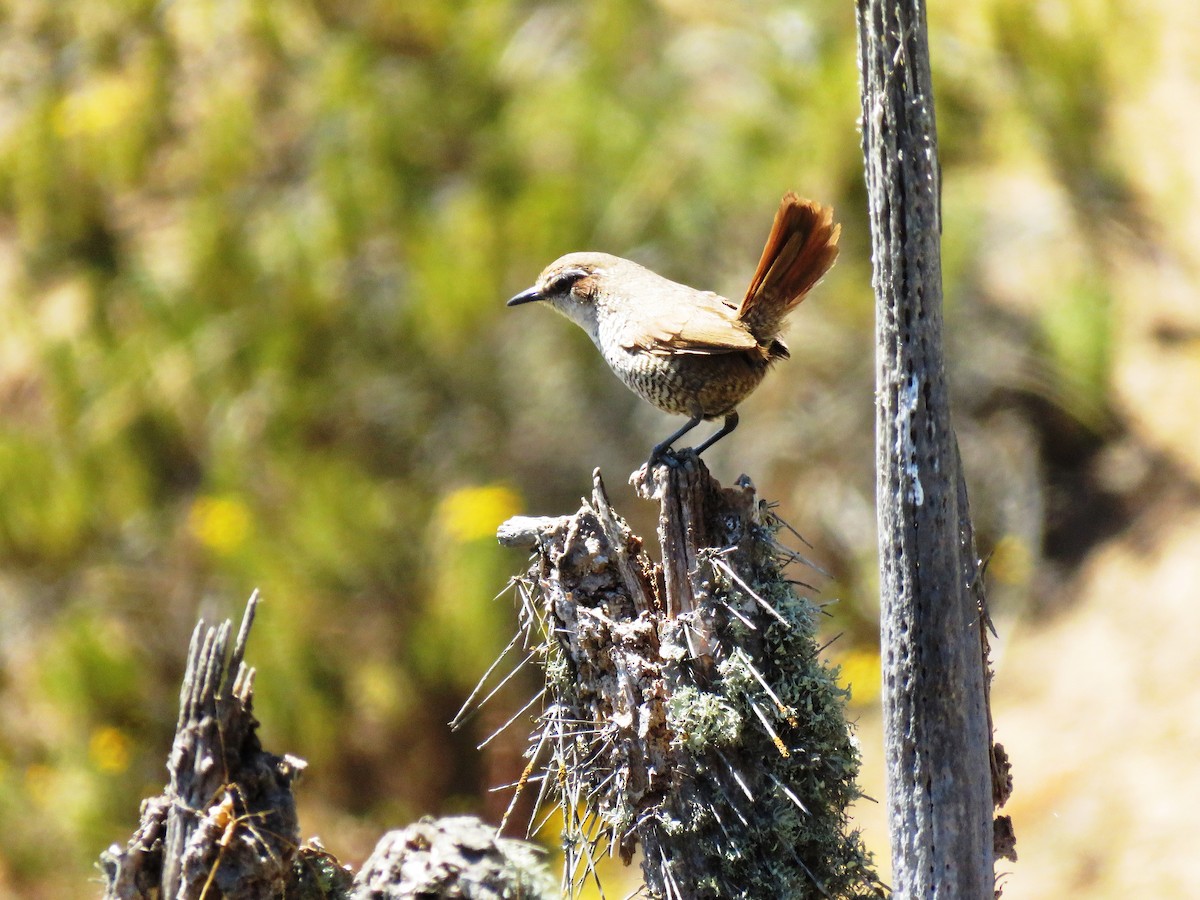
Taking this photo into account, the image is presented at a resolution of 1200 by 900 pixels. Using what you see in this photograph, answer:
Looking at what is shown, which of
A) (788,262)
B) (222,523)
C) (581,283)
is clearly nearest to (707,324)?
(788,262)

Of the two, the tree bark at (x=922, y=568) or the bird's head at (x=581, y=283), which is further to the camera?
the bird's head at (x=581, y=283)

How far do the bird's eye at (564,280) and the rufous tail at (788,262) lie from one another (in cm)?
76

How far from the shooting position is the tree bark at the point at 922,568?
6.04 ft

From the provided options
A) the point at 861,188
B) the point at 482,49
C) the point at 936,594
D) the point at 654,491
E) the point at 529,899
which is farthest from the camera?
the point at 482,49

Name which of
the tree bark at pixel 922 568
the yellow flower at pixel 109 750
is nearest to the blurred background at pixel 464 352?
the yellow flower at pixel 109 750

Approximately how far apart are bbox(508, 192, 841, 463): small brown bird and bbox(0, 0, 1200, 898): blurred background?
3347 millimetres

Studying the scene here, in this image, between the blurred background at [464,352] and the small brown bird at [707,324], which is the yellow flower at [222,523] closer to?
the blurred background at [464,352]

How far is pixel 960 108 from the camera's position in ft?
22.2

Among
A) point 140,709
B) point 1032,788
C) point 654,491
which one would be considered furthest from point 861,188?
point 140,709

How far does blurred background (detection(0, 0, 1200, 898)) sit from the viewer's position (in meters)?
6.50

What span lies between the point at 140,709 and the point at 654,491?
5953 mm

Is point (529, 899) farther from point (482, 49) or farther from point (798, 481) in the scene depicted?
point (482, 49)

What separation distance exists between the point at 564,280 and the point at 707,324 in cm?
74

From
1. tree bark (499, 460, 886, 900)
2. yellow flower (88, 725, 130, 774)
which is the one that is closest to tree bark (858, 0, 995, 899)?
tree bark (499, 460, 886, 900)
